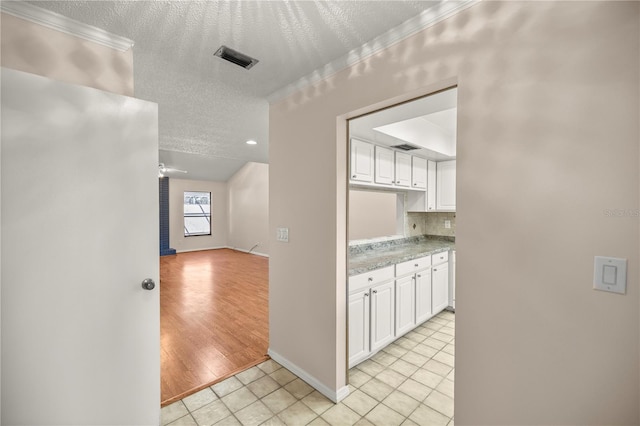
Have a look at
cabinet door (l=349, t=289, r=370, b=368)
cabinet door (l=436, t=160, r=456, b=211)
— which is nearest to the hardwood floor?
cabinet door (l=349, t=289, r=370, b=368)

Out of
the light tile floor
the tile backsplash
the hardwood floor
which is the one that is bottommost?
the hardwood floor

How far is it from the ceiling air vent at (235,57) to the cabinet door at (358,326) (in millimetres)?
1850

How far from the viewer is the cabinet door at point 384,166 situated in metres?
2.93

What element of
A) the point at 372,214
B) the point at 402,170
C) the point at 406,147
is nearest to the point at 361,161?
the point at 406,147

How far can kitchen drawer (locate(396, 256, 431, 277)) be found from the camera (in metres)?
2.63

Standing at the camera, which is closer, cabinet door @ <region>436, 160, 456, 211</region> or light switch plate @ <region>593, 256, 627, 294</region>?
light switch plate @ <region>593, 256, 627, 294</region>

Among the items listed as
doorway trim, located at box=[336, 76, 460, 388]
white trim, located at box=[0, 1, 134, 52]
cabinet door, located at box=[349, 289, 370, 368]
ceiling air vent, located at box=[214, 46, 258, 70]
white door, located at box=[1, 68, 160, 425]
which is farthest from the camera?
cabinet door, located at box=[349, 289, 370, 368]

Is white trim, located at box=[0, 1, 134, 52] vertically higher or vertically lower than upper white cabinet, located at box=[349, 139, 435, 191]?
higher

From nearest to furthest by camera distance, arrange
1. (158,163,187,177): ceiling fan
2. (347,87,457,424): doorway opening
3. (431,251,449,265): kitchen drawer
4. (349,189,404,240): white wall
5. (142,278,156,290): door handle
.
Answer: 1. (142,278,156,290): door handle
2. (347,87,457,424): doorway opening
3. (431,251,449,265): kitchen drawer
4. (349,189,404,240): white wall
5. (158,163,187,177): ceiling fan

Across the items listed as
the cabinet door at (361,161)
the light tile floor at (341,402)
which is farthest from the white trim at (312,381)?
the cabinet door at (361,161)

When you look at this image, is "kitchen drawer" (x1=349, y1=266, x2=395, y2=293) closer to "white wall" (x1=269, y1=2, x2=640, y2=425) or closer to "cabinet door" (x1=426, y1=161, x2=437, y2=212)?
"white wall" (x1=269, y1=2, x2=640, y2=425)

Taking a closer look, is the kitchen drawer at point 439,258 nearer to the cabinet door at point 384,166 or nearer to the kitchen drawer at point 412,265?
the kitchen drawer at point 412,265

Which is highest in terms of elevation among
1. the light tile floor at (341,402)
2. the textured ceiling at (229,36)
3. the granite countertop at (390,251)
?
the textured ceiling at (229,36)

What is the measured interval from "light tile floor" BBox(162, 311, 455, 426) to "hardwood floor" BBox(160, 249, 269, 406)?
0.57ft
